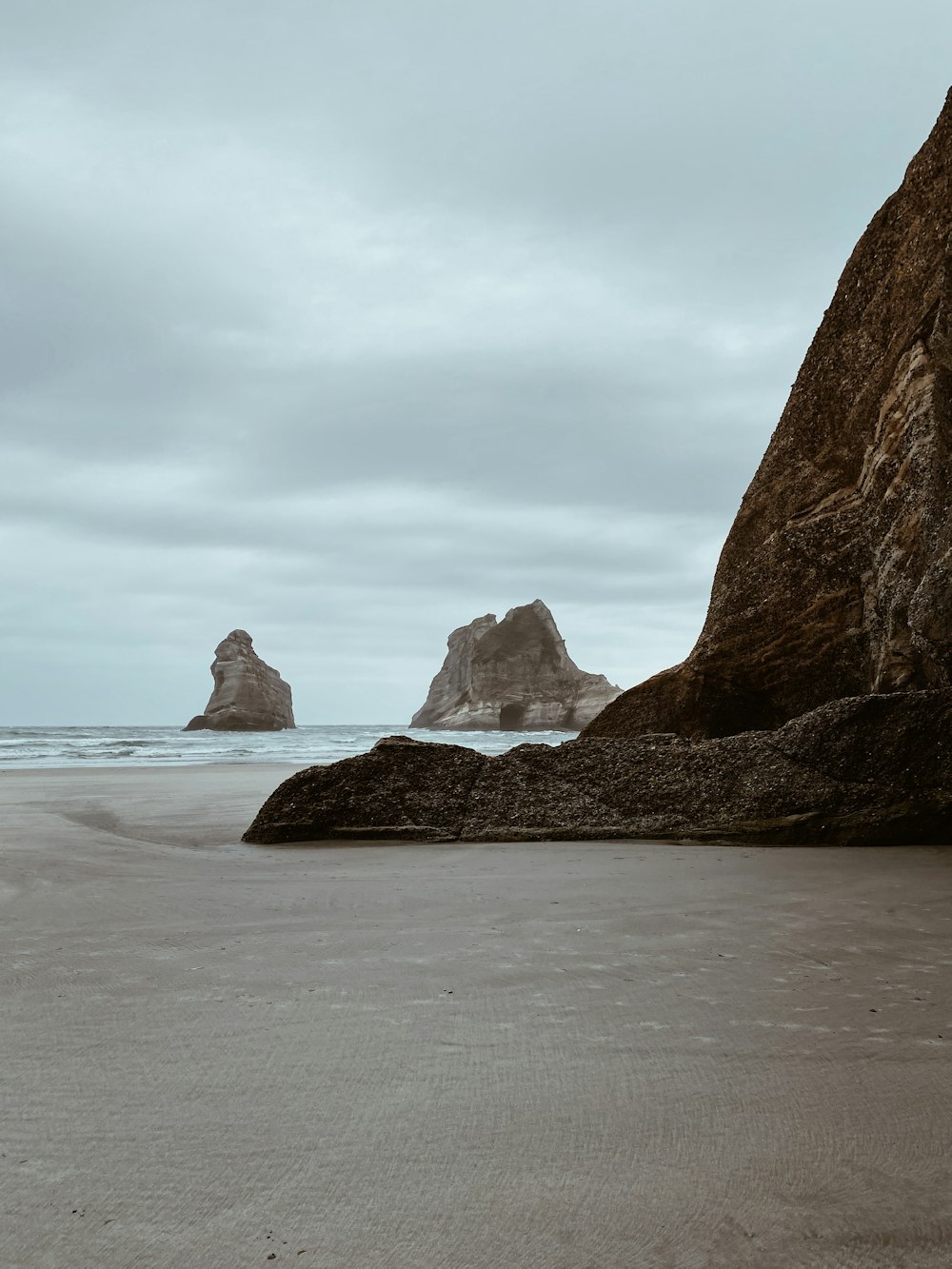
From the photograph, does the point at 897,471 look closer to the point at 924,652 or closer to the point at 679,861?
the point at 924,652

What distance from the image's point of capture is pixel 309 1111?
1553mm

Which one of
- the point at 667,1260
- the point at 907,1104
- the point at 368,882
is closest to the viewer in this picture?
the point at 667,1260

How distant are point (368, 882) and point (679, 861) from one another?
141cm

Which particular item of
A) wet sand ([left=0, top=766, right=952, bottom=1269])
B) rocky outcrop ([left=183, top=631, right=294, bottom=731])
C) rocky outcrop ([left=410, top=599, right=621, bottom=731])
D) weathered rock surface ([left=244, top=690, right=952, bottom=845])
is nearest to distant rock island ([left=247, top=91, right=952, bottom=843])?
weathered rock surface ([left=244, top=690, right=952, bottom=845])

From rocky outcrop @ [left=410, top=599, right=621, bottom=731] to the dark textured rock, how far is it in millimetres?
53118

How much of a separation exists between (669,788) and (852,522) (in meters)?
2.34

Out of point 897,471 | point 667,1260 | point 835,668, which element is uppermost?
point 897,471

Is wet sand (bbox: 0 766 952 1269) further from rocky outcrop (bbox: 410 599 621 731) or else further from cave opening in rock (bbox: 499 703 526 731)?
cave opening in rock (bbox: 499 703 526 731)

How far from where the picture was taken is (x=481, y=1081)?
1.68 metres

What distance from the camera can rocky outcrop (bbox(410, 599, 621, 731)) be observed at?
6019 centimetres

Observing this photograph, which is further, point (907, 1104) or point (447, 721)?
point (447, 721)

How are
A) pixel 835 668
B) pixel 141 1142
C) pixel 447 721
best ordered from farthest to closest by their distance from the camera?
pixel 447 721
pixel 835 668
pixel 141 1142

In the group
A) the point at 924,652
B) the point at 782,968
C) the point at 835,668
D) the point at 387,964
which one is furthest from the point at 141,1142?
the point at 835,668

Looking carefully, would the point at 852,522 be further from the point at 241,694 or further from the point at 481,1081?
the point at 241,694
